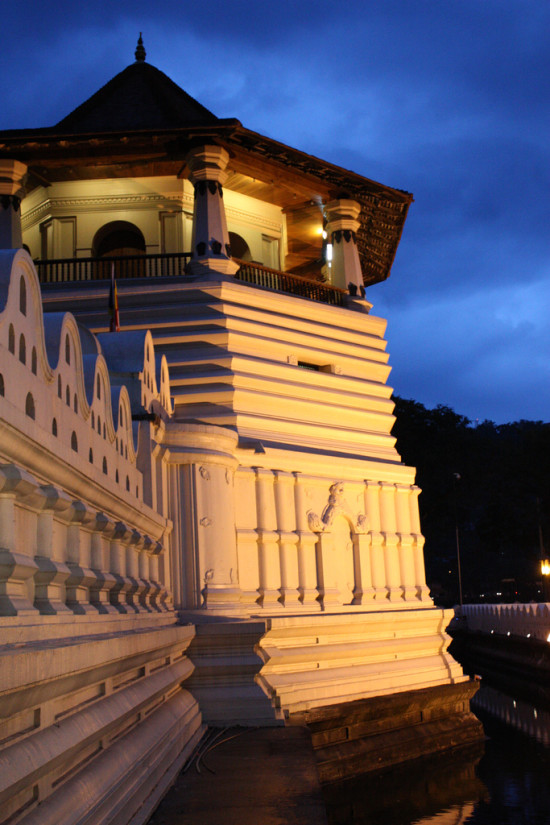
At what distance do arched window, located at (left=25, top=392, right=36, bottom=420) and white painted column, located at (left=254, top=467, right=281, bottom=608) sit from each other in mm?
11812

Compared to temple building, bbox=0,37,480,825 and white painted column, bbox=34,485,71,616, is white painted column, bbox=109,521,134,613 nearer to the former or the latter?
temple building, bbox=0,37,480,825

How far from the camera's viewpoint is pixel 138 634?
6.59m

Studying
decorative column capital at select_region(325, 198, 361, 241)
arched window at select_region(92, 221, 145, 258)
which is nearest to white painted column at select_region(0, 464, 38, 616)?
arched window at select_region(92, 221, 145, 258)

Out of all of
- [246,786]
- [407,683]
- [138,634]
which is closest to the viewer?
[138,634]

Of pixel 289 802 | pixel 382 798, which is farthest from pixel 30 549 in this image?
pixel 382 798

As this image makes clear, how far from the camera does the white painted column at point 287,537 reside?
667 inches

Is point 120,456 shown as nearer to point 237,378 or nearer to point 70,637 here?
point 70,637

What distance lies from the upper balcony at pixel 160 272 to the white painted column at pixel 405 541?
13.7 ft

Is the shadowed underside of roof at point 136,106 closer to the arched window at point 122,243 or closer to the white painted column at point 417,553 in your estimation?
the arched window at point 122,243

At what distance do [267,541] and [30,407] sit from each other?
12.0 metres

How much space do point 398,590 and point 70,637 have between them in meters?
15.1

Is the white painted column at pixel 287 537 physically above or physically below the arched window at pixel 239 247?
below

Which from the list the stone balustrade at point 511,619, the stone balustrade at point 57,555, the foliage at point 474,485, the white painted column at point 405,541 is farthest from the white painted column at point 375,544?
the foliage at point 474,485

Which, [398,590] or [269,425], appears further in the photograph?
[398,590]
